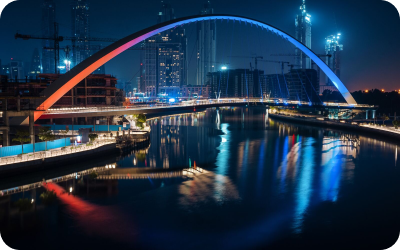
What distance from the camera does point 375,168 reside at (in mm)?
21375

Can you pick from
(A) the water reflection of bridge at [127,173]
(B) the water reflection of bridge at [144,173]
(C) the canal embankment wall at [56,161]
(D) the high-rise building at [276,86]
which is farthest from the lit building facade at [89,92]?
(D) the high-rise building at [276,86]

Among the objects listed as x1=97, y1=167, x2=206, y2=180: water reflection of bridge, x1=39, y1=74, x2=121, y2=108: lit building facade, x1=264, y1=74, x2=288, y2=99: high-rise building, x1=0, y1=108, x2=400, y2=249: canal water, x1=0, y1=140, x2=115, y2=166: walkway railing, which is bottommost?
x1=0, y1=108, x2=400, y2=249: canal water

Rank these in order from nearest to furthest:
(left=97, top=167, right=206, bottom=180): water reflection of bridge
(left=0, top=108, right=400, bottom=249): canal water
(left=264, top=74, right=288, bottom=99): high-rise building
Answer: (left=0, top=108, right=400, bottom=249): canal water
(left=97, top=167, right=206, bottom=180): water reflection of bridge
(left=264, top=74, right=288, bottom=99): high-rise building

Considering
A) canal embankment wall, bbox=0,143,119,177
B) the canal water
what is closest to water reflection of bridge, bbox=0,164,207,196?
the canal water

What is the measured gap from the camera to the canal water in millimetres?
11508

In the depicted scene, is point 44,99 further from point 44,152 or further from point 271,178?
point 271,178

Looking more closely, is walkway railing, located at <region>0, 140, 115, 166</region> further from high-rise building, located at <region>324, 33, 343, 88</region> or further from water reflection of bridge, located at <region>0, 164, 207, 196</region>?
high-rise building, located at <region>324, 33, 343, 88</region>

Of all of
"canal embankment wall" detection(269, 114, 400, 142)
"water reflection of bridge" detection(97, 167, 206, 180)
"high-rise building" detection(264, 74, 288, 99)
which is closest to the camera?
"water reflection of bridge" detection(97, 167, 206, 180)

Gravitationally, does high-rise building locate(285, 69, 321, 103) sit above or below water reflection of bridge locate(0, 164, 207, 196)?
above

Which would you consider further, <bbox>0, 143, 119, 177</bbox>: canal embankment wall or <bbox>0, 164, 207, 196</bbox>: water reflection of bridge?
<bbox>0, 164, 207, 196</bbox>: water reflection of bridge

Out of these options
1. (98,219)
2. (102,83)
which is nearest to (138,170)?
(98,219)

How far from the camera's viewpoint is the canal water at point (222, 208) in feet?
37.8

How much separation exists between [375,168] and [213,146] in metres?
12.4

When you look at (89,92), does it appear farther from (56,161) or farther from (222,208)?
(222,208)
